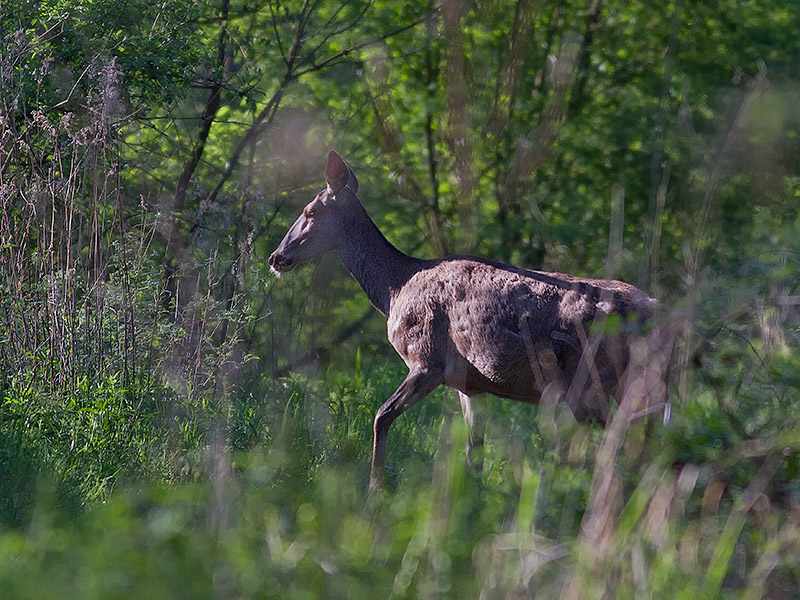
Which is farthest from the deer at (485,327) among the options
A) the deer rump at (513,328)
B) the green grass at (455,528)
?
the green grass at (455,528)

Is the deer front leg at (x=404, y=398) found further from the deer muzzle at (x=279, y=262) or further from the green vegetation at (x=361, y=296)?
the deer muzzle at (x=279, y=262)

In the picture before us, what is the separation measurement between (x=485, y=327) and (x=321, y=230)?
1.92 m

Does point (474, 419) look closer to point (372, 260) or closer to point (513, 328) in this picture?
point (513, 328)

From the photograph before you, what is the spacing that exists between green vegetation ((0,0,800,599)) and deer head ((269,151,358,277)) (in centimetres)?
50

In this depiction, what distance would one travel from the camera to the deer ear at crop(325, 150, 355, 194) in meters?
8.45

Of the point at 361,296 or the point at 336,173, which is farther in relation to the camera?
the point at 361,296

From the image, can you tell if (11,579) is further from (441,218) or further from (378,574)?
(441,218)

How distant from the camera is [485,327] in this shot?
7160 mm

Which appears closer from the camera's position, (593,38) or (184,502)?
(184,502)

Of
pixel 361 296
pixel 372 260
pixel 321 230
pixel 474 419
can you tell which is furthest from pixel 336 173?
pixel 361 296

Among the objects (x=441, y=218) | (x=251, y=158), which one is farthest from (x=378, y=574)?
(x=441, y=218)

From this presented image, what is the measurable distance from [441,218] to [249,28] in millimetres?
3777

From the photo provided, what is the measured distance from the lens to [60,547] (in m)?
4.15

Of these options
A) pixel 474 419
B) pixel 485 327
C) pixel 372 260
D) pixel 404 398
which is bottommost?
pixel 474 419
